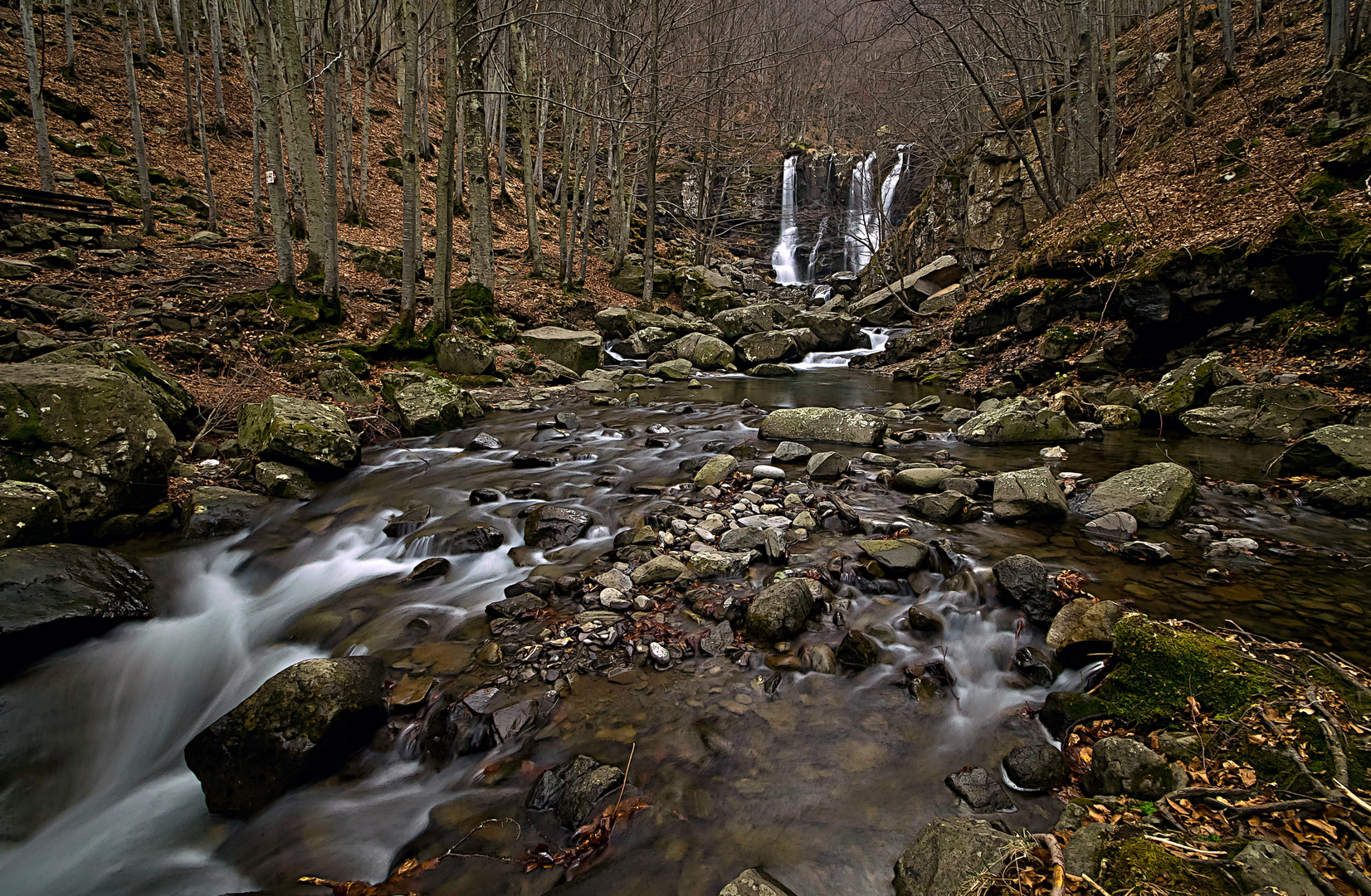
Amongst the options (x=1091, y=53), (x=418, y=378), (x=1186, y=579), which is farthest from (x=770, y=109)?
(x=1186, y=579)

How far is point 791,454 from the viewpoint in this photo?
7703mm

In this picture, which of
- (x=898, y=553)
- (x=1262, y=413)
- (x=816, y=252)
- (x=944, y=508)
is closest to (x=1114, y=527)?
(x=944, y=508)

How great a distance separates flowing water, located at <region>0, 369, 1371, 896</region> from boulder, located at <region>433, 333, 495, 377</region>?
20.9 feet

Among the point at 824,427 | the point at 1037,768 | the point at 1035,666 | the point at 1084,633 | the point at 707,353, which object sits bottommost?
the point at 1037,768

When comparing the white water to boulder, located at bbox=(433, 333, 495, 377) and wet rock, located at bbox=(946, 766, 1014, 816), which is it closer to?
boulder, located at bbox=(433, 333, 495, 377)

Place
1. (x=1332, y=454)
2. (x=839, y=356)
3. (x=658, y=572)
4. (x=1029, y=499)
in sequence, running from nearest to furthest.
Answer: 1. (x=658, y=572)
2. (x=1029, y=499)
3. (x=1332, y=454)
4. (x=839, y=356)

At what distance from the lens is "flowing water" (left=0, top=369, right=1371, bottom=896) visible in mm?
2734

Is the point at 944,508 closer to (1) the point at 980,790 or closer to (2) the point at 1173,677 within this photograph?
(2) the point at 1173,677

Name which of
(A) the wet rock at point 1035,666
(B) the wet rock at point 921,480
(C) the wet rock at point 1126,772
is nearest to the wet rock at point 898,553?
(A) the wet rock at point 1035,666

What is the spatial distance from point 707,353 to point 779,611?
1354 centimetres

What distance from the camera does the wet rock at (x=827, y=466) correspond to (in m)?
6.96

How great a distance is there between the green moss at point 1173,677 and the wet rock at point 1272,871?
101 centimetres

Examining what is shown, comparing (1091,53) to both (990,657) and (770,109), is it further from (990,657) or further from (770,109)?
(770,109)

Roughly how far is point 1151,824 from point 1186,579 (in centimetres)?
286
